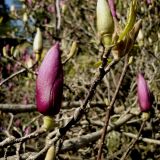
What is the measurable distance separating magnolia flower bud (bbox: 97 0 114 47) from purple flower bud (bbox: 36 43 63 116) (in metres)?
0.11

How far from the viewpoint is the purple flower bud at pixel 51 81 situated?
0.88 metres

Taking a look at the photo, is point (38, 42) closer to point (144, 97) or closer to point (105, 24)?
point (144, 97)

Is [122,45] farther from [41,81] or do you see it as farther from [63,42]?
[63,42]

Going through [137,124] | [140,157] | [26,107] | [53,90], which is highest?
[53,90]

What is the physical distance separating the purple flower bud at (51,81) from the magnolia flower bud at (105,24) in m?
0.11

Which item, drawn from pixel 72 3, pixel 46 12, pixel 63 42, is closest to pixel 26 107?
pixel 63 42

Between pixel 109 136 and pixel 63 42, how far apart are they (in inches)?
62.6

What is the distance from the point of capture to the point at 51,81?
888 mm

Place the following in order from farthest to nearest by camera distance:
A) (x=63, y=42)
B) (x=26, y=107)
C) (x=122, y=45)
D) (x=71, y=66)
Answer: (x=71, y=66) < (x=63, y=42) < (x=26, y=107) < (x=122, y=45)

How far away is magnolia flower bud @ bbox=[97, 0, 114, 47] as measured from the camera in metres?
0.82

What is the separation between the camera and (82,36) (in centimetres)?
446

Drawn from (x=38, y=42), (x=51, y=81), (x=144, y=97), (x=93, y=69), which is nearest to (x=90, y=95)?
(x=51, y=81)

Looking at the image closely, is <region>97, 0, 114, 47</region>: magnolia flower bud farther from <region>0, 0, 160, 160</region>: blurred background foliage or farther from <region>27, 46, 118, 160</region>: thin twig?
<region>0, 0, 160, 160</region>: blurred background foliage

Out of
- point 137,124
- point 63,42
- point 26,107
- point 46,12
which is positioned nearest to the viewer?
point 26,107
